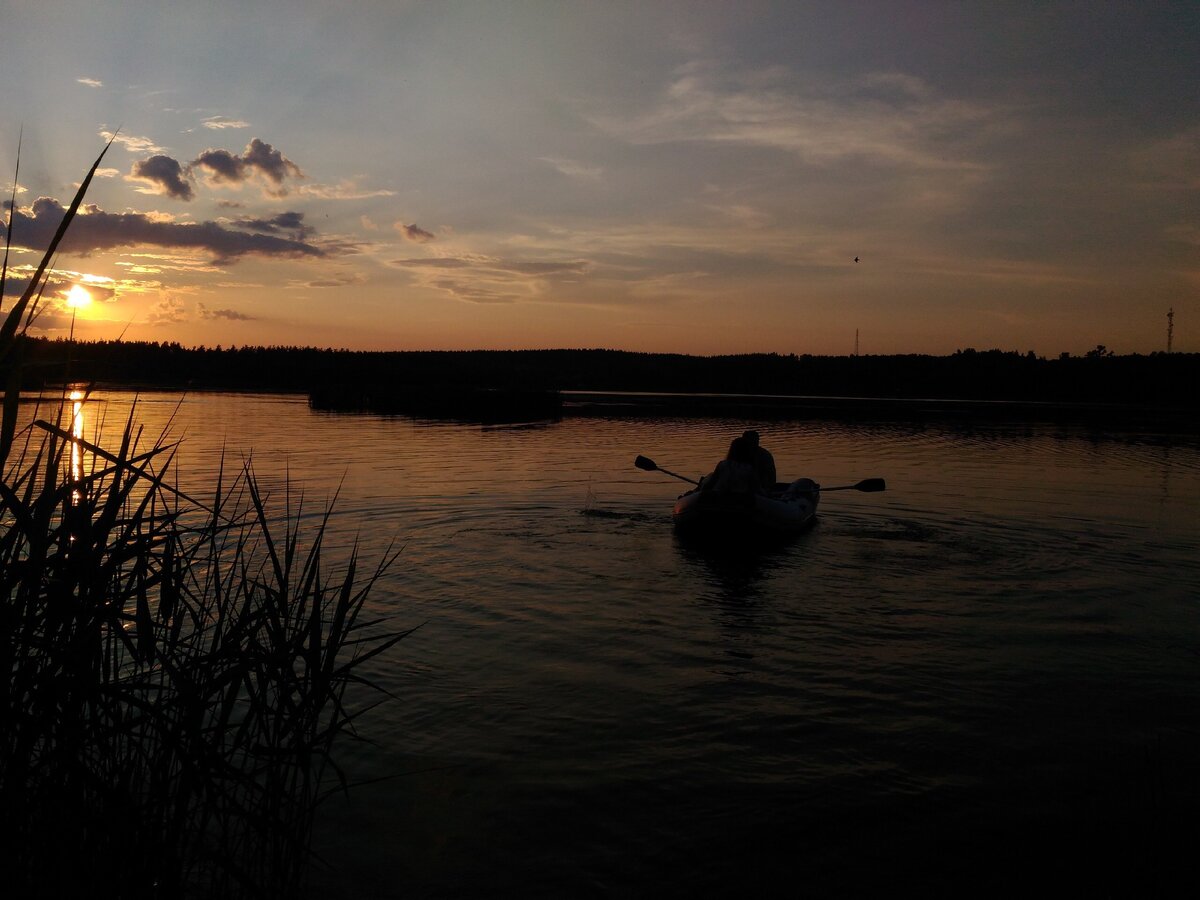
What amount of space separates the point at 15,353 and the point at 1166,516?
1947cm

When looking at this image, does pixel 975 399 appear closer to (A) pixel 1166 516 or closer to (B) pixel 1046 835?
(A) pixel 1166 516

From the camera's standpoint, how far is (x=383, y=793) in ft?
18.9

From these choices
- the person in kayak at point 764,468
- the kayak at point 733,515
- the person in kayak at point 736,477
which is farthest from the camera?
the person in kayak at point 764,468

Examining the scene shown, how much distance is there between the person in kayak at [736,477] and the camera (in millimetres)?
14602

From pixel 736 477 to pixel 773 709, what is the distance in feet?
24.7

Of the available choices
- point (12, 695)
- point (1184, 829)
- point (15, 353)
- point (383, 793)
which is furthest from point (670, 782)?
point (15, 353)

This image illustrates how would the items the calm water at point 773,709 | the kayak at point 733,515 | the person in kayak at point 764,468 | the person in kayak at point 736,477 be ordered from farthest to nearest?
1. the person in kayak at point 764,468
2. the person in kayak at point 736,477
3. the kayak at point 733,515
4. the calm water at point 773,709

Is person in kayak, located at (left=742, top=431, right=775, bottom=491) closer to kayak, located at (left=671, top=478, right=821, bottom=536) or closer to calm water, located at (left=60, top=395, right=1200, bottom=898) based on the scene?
kayak, located at (left=671, top=478, right=821, bottom=536)

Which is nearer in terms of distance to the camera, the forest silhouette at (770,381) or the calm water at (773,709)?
the calm water at (773,709)

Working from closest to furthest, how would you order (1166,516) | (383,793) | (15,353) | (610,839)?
1. (15,353)
2. (610,839)
3. (383,793)
4. (1166,516)

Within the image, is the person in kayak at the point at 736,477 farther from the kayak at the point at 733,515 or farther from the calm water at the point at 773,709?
the calm water at the point at 773,709

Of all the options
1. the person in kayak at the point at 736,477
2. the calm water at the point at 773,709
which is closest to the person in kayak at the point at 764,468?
the person in kayak at the point at 736,477

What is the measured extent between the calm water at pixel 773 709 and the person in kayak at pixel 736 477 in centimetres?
116

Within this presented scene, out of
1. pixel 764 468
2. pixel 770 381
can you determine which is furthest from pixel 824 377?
pixel 764 468
